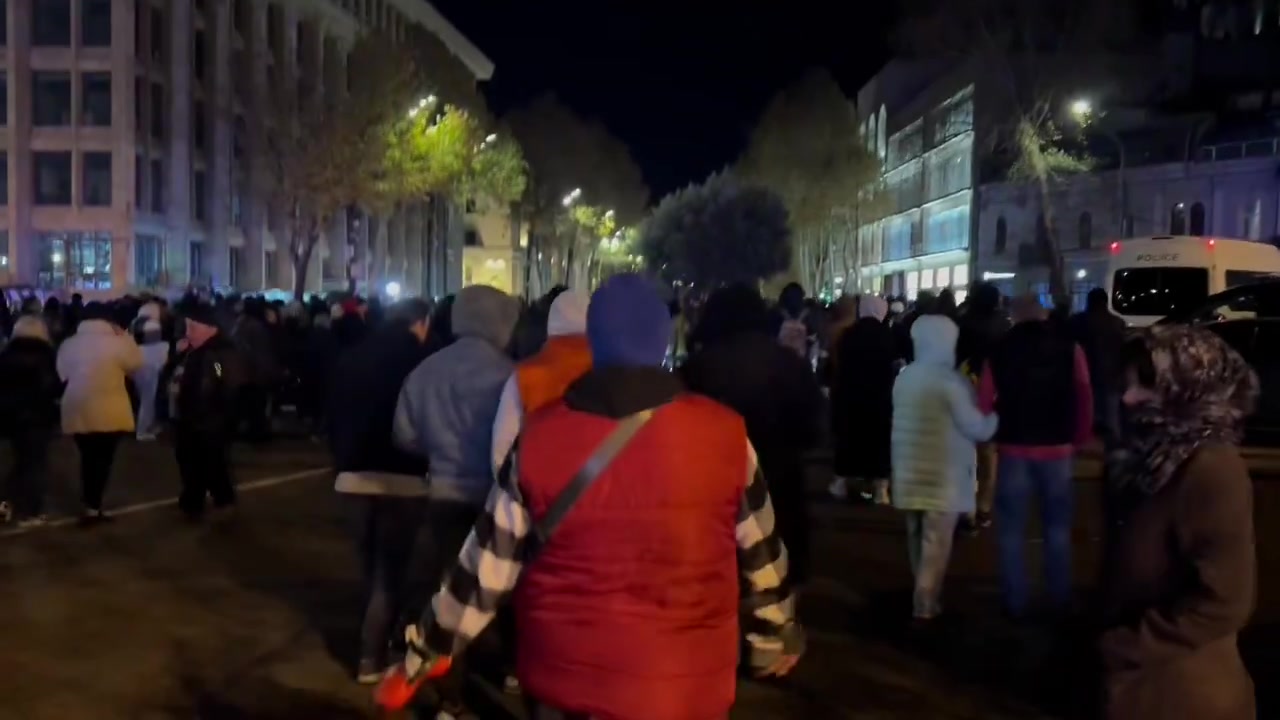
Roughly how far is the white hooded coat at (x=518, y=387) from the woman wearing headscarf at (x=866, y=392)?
637 centimetres

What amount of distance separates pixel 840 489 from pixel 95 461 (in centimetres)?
652

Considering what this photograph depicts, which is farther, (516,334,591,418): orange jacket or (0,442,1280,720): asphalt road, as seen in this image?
(0,442,1280,720): asphalt road

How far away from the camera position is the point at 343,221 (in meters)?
68.1

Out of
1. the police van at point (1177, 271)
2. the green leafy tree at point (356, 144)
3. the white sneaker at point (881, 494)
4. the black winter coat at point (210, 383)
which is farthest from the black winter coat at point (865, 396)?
the green leafy tree at point (356, 144)

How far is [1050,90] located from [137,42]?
30.5 meters

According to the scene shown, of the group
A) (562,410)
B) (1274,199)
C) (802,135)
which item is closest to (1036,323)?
(562,410)

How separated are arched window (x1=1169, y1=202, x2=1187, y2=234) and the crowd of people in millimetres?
39110

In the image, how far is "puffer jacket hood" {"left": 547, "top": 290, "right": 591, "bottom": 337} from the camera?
5.90 metres

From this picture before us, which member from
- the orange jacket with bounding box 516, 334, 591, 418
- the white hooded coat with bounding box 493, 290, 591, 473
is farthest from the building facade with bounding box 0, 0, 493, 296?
the orange jacket with bounding box 516, 334, 591, 418

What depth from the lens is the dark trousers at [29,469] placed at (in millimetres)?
11328

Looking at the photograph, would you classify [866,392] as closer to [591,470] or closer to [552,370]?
[552,370]

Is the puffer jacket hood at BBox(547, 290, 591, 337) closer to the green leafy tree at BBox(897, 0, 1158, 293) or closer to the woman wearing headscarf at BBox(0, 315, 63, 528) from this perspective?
the woman wearing headscarf at BBox(0, 315, 63, 528)

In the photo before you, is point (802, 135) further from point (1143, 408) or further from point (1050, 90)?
point (1143, 408)

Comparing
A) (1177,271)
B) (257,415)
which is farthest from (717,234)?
(257,415)
